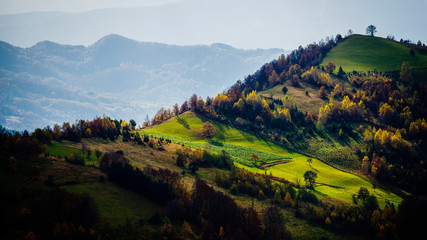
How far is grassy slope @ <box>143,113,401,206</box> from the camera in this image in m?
85.0

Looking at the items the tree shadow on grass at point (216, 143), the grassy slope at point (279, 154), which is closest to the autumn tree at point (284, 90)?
the grassy slope at point (279, 154)

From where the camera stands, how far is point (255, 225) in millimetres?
51438

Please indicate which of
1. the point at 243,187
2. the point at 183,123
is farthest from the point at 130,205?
the point at 183,123

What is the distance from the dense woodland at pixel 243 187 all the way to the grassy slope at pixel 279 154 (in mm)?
6111

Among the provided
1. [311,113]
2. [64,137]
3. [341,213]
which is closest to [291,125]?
[311,113]

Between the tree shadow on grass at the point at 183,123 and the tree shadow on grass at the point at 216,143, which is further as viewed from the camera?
the tree shadow on grass at the point at 183,123

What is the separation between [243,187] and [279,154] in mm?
52868

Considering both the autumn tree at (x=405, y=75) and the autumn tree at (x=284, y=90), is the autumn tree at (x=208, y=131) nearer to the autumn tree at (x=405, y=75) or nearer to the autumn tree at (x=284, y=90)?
the autumn tree at (x=284, y=90)

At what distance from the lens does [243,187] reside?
74250mm

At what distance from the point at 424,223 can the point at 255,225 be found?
35.0 metres

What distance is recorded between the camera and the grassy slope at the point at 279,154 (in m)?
85.0

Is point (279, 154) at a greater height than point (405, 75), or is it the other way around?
point (405, 75)

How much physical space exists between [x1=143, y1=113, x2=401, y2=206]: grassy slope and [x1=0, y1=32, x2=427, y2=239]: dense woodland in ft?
20.0

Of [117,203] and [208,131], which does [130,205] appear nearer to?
[117,203]
